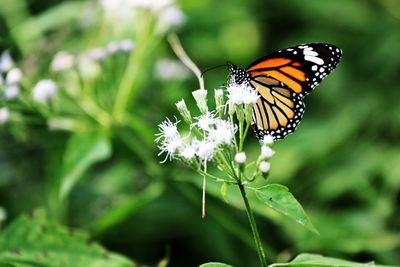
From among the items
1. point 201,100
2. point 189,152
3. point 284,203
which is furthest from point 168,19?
point 284,203

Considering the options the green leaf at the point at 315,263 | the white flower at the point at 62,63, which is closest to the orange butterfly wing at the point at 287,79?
the green leaf at the point at 315,263

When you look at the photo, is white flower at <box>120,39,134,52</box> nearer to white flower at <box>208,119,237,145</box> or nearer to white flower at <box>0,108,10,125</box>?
white flower at <box>0,108,10,125</box>

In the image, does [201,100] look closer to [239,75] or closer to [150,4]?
[239,75]

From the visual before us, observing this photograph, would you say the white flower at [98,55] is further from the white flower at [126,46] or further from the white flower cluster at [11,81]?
the white flower cluster at [11,81]

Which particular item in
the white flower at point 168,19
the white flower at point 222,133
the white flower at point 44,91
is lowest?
the white flower at point 222,133

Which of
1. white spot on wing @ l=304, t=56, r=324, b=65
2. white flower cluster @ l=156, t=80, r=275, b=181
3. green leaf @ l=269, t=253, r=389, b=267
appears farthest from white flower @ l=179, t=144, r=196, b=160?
white spot on wing @ l=304, t=56, r=324, b=65

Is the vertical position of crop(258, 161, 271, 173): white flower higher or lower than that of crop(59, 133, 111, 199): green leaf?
lower
